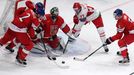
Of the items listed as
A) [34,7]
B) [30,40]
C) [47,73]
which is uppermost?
[34,7]

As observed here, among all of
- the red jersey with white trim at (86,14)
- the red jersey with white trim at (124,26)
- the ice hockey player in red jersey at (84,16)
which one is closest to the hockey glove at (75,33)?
the ice hockey player in red jersey at (84,16)

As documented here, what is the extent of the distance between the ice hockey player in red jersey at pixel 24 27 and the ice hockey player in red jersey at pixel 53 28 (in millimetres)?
196

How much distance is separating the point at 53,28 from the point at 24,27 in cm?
47

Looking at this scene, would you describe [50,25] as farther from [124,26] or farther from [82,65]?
[124,26]

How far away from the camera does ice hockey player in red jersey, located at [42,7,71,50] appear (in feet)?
14.9

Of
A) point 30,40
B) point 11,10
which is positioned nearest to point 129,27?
point 30,40

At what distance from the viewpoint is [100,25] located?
4879 mm

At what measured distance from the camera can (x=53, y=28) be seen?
4.61m

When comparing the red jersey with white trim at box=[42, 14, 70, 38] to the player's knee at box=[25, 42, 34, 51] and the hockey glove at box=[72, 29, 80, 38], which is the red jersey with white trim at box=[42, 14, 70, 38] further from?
the player's knee at box=[25, 42, 34, 51]

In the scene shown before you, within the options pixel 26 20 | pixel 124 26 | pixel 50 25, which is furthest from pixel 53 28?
pixel 124 26

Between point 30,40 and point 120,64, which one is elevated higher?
point 30,40

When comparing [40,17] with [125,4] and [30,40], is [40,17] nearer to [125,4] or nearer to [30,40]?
[30,40]

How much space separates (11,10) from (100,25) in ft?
3.92

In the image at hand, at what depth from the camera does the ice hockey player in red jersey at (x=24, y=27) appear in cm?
424
